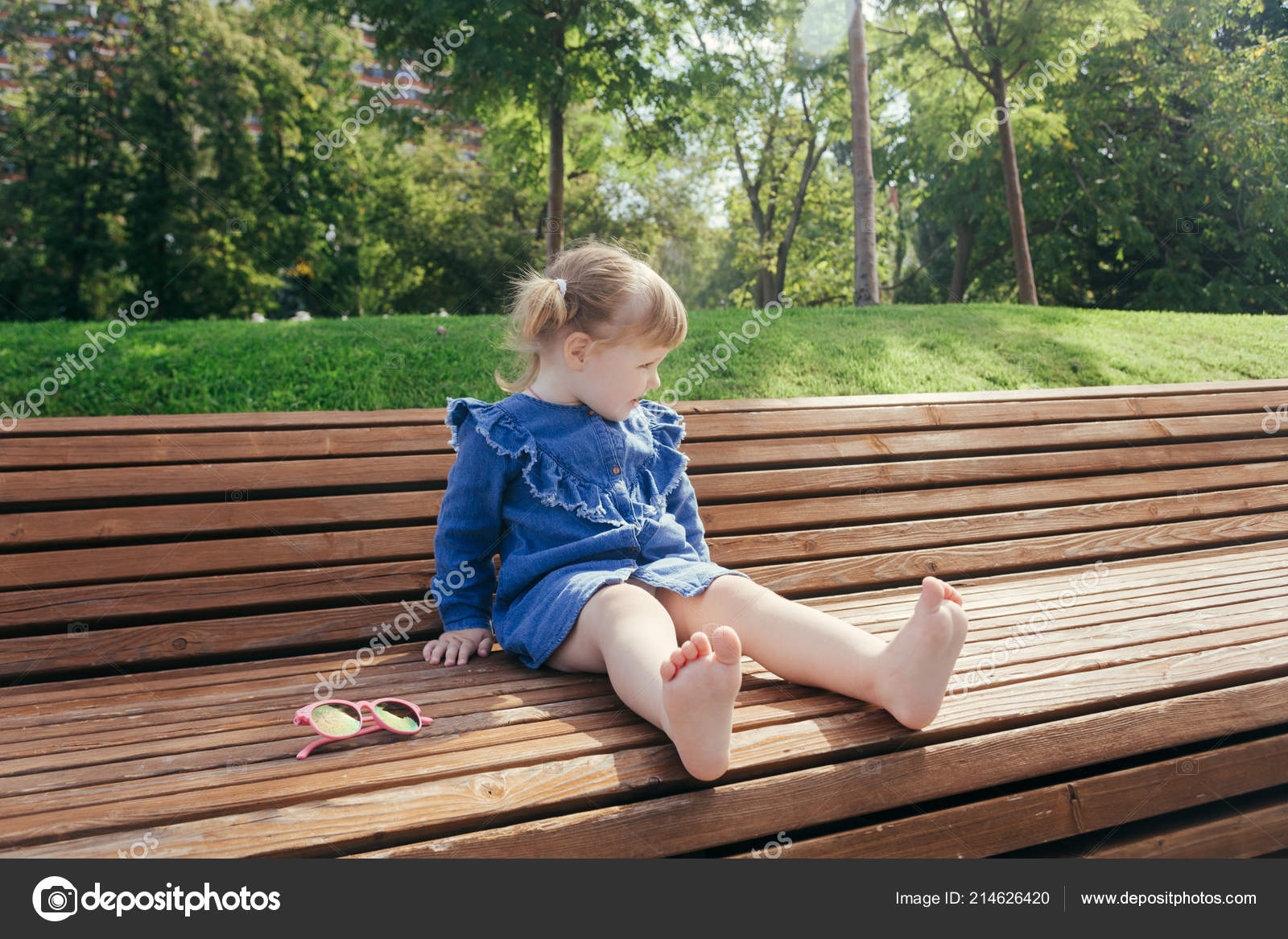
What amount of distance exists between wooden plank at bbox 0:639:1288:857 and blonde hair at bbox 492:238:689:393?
1.07m

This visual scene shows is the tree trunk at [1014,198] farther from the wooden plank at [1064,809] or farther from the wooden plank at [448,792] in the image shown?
the wooden plank at [448,792]

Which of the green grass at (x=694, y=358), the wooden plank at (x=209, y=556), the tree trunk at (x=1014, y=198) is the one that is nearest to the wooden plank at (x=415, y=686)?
the wooden plank at (x=209, y=556)

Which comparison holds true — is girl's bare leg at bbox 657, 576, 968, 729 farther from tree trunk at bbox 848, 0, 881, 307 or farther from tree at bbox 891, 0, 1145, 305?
tree at bbox 891, 0, 1145, 305

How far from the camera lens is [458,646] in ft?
7.95

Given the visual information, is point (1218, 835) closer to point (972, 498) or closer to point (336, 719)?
point (972, 498)

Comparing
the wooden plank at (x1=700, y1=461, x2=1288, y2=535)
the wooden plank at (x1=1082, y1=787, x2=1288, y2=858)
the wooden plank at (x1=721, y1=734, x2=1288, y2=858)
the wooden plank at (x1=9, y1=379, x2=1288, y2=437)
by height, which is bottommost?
the wooden plank at (x1=1082, y1=787, x2=1288, y2=858)

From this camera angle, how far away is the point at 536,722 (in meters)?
1.82

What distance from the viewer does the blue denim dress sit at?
7.84 ft

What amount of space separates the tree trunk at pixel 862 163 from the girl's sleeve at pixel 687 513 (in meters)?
6.45

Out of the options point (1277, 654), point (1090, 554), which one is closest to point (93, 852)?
point (1277, 654)

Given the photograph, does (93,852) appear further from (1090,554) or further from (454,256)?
(454,256)

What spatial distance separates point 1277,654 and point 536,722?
1862 millimetres

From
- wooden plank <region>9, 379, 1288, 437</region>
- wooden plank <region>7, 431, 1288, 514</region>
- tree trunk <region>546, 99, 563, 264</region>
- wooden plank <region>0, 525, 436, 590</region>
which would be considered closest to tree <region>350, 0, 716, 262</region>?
tree trunk <region>546, 99, 563, 264</region>
